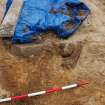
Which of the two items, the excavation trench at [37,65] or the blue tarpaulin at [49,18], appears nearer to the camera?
the excavation trench at [37,65]

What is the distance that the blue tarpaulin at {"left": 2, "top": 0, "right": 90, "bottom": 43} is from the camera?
18.8ft

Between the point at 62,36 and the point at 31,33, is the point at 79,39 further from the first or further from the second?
the point at 31,33

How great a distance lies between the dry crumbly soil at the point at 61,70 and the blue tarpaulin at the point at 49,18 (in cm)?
24

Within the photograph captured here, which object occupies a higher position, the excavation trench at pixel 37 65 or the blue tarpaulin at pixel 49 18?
the blue tarpaulin at pixel 49 18

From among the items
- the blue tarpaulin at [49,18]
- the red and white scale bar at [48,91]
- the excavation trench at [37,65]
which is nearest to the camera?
the red and white scale bar at [48,91]

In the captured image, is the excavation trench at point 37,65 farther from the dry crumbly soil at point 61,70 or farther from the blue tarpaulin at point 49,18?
the blue tarpaulin at point 49,18

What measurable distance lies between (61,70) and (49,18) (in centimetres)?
101

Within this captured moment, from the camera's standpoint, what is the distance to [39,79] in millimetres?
5293

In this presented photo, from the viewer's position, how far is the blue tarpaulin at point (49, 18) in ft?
18.8

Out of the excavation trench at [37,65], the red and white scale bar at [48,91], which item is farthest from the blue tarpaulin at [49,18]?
the red and white scale bar at [48,91]

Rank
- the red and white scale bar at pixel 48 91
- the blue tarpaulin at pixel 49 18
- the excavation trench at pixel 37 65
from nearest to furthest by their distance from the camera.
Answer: the red and white scale bar at pixel 48 91 < the excavation trench at pixel 37 65 < the blue tarpaulin at pixel 49 18

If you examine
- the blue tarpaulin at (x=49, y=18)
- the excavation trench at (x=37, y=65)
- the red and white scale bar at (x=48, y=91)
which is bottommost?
the red and white scale bar at (x=48, y=91)

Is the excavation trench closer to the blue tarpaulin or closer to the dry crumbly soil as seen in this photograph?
the dry crumbly soil

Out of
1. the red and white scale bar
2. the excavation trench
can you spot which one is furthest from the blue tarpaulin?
the red and white scale bar
